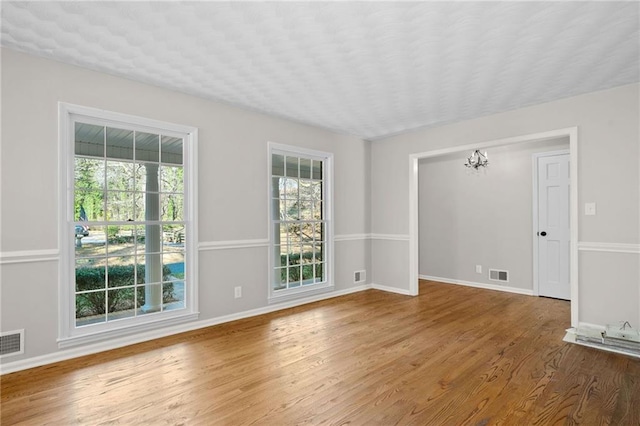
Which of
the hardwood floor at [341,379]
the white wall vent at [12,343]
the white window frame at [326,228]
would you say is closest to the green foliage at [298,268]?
the white window frame at [326,228]

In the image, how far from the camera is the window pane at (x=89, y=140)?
3.21m

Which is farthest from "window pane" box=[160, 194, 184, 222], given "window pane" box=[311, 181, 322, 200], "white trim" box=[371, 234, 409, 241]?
"white trim" box=[371, 234, 409, 241]

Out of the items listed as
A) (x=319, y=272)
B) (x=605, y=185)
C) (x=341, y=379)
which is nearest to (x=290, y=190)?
(x=319, y=272)

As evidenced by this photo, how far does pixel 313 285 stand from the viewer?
A: 5.15 meters

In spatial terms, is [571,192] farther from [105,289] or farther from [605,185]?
[105,289]

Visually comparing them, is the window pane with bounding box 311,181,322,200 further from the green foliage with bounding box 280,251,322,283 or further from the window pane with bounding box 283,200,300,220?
the green foliage with bounding box 280,251,322,283

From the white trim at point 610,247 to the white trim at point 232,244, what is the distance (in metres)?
3.58

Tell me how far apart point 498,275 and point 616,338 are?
2550 mm

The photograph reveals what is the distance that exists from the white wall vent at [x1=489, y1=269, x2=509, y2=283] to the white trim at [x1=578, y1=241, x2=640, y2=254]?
6.71 feet

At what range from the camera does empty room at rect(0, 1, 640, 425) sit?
2.35 metres

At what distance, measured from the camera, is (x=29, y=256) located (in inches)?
113

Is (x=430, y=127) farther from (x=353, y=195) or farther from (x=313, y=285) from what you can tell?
(x=313, y=285)

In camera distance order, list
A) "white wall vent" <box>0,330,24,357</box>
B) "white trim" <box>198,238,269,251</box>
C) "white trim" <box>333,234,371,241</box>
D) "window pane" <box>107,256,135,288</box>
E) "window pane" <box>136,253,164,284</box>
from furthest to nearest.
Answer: "white trim" <box>333,234,371,241</box>, "white trim" <box>198,238,269,251</box>, "window pane" <box>136,253,164,284</box>, "window pane" <box>107,256,135,288</box>, "white wall vent" <box>0,330,24,357</box>

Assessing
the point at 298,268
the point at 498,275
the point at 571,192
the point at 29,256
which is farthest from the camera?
the point at 498,275
